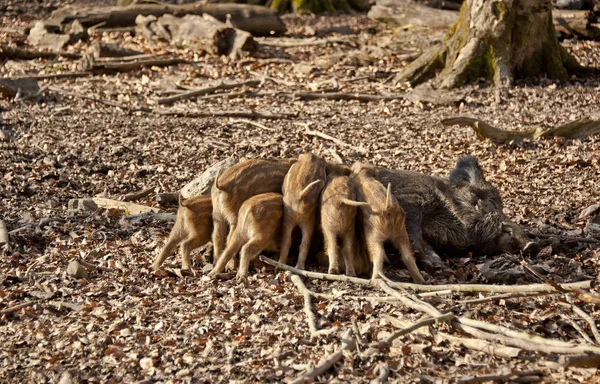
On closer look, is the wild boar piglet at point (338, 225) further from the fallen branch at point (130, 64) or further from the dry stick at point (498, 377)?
the fallen branch at point (130, 64)

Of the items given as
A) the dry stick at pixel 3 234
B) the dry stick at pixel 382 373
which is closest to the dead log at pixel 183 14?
the dry stick at pixel 3 234

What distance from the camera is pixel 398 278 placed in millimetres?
5578

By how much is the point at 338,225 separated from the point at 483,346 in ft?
4.85

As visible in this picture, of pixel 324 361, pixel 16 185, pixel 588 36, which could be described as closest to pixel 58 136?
pixel 16 185

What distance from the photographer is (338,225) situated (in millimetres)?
5543

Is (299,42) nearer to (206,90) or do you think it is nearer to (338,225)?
(206,90)

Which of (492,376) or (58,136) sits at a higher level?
(492,376)

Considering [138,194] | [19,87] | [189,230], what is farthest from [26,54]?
[189,230]

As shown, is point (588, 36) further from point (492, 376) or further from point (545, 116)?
point (492, 376)

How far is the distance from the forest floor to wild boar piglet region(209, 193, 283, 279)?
0.53 feet

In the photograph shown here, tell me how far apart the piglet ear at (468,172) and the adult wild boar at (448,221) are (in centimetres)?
29

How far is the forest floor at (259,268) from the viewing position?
4.46 metres

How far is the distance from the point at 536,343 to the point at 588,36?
41.5ft

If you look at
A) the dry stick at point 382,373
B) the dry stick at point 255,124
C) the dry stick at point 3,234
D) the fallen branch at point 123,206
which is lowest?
the dry stick at point 255,124
